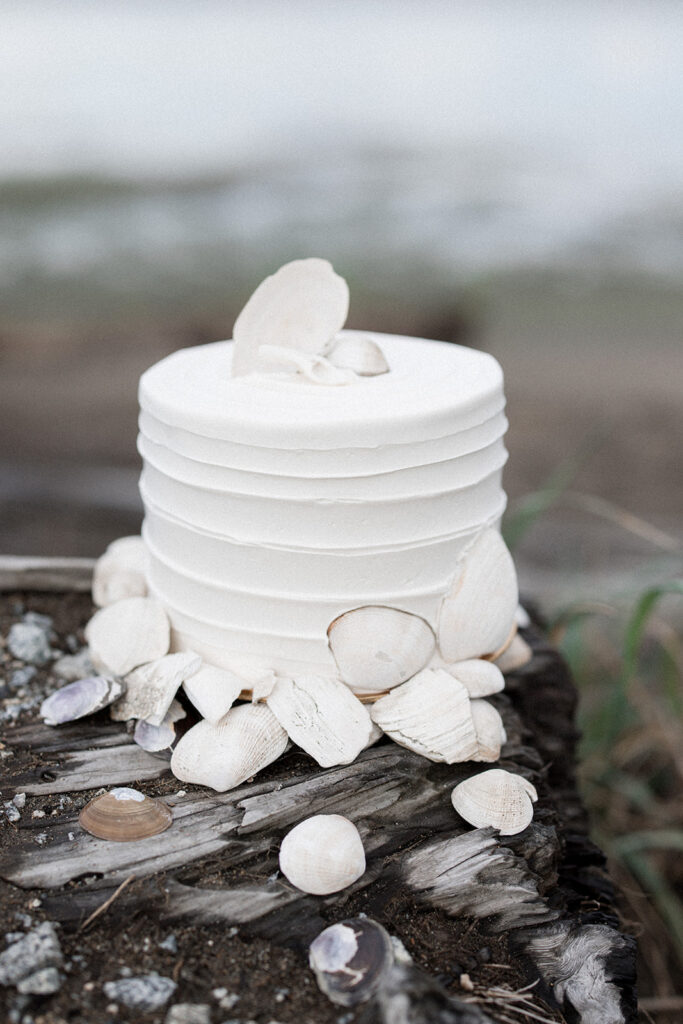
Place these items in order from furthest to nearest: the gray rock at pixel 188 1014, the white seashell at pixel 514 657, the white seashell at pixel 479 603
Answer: the white seashell at pixel 514 657
the white seashell at pixel 479 603
the gray rock at pixel 188 1014

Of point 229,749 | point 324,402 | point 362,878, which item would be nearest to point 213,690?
point 229,749

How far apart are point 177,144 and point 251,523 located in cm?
259

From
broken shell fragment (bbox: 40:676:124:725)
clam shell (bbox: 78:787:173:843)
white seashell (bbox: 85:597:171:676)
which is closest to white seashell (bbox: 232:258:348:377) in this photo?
white seashell (bbox: 85:597:171:676)

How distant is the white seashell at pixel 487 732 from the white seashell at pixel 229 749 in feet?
0.82

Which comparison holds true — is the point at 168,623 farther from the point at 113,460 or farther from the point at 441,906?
the point at 113,460

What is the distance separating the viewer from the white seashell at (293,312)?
3.94 ft

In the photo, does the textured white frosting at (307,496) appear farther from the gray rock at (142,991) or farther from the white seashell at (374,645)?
the gray rock at (142,991)

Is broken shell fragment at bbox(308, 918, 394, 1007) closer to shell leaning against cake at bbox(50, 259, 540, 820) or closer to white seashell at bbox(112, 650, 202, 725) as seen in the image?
shell leaning against cake at bbox(50, 259, 540, 820)

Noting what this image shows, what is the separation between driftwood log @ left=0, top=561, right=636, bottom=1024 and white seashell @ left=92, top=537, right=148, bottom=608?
0.28 metres

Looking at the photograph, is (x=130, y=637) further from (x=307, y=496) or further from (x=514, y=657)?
(x=514, y=657)

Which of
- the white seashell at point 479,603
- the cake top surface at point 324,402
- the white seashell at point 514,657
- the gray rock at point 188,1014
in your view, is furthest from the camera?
the white seashell at point 514,657

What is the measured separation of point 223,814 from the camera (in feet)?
3.36

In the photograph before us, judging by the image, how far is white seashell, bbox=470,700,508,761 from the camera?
1118mm

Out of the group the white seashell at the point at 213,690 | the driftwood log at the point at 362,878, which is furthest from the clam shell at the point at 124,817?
the white seashell at the point at 213,690
